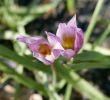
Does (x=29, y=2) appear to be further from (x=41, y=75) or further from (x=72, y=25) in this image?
(x=72, y=25)

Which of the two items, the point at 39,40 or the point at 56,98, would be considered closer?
the point at 39,40

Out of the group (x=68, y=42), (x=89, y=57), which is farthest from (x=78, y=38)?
(x=89, y=57)

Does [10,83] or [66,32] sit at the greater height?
[66,32]

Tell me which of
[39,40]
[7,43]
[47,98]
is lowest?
[47,98]

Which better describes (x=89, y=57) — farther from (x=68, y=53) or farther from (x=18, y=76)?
(x=18, y=76)

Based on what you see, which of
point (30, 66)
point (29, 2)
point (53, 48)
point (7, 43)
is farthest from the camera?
point (29, 2)

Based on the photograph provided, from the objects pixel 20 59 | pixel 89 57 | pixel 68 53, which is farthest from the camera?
pixel 20 59

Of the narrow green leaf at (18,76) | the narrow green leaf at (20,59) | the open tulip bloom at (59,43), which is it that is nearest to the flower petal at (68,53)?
the open tulip bloom at (59,43)

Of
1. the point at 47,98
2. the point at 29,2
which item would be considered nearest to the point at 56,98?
the point at 47,98

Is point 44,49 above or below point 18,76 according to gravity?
above
